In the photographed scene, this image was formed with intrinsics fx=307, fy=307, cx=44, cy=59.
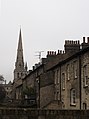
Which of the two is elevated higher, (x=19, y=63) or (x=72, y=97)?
(x=19, y=63)

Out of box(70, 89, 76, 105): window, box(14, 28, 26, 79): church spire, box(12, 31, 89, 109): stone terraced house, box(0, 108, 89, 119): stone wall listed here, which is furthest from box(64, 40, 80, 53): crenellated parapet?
box(14, 28, 26, 79): church spire

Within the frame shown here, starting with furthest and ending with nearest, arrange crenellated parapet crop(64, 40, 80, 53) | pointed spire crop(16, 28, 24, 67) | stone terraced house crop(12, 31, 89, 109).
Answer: pointed spire crop(16, 28, 24, 67) → crenellated parapet crop(64, 40, 80, 53) → stone terraced house crop(12, 31, 89, 109)

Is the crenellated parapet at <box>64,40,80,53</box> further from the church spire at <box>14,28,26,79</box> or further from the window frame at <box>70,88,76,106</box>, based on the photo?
the church spire at <box>14,28,26,79</box>

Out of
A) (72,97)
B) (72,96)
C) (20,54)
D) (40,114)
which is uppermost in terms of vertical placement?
(20,54)

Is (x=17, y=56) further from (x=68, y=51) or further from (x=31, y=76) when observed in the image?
(x=68, y=51)

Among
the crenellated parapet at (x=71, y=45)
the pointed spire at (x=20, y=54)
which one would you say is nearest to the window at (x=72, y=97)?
the crenellated parapet at (x=71, y=45)

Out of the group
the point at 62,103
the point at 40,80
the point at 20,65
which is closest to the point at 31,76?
the point at 40,80

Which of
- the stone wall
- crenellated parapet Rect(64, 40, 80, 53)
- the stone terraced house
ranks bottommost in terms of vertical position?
the stone wall

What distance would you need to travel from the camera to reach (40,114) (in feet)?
60.7

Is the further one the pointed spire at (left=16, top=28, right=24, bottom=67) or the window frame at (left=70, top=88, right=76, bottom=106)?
the pointed spire at (left=16, top=28, right=24, bottom=67)

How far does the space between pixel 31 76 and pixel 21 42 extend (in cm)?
8387

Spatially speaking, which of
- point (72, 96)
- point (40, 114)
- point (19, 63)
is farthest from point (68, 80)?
point (19, 63)

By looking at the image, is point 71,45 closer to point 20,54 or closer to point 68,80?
point 68,80

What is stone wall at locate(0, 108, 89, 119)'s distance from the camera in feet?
59.5
